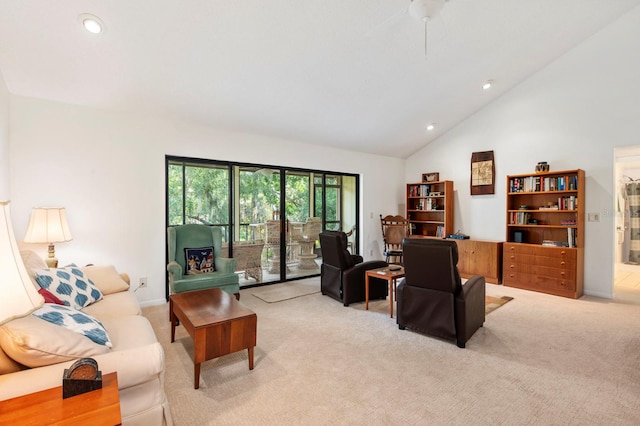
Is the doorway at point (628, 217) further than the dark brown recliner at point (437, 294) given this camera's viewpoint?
Yes

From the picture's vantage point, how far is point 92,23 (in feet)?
8.62

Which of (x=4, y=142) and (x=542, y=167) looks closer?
(x=4, y=142)

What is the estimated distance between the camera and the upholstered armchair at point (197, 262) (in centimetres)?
370

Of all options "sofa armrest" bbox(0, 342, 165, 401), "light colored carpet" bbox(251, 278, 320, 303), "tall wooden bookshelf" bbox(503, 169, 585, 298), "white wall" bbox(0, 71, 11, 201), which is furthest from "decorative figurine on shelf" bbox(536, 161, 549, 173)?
"white wall" bbox(0, 71, 11, 201)

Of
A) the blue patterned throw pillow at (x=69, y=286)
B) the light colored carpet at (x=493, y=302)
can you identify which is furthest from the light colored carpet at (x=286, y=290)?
the light colored carpet at (x=493, y=302)

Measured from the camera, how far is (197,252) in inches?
163

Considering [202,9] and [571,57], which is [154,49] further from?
[571,57]

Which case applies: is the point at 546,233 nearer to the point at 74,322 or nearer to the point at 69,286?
the point at 74,322

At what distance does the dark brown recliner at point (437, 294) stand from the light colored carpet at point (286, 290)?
1.85 meters

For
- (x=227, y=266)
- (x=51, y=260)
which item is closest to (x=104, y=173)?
(x=51, y=260)

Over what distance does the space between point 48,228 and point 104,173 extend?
3.13ft

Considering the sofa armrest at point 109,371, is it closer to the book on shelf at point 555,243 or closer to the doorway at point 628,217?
the book on shelf at point 555,243

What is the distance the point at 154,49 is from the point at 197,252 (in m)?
2.44

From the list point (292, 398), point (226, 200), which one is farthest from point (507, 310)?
point (226, 200)
